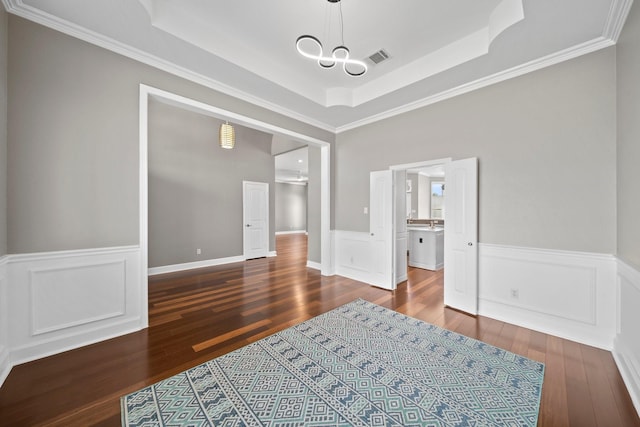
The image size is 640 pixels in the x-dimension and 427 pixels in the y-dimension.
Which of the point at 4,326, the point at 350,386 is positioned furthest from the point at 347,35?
the point at 4,326

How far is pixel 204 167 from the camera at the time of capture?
5.86 m

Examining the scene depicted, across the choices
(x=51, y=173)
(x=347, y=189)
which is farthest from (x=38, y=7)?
(x=347, y=189)

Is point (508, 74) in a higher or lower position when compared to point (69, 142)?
higher

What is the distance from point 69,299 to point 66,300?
0.02 meters

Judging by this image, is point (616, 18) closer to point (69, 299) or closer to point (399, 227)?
point (399, 227)

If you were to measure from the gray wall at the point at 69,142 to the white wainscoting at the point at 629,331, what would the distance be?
4549mm

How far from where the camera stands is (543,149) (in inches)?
111

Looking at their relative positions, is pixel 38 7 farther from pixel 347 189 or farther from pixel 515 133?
pixel 515 133

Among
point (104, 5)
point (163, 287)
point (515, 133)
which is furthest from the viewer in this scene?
point (163, 287)

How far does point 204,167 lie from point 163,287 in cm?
285

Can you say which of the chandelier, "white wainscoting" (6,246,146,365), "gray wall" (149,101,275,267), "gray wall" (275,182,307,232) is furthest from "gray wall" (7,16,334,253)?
"gray wall" (275,182,307,232)

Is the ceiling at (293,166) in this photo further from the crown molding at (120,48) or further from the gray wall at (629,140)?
the gray wall at (629,140)

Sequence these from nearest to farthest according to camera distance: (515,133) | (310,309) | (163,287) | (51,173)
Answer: (51,173)
(515,133)
(310,309)
(163,287)

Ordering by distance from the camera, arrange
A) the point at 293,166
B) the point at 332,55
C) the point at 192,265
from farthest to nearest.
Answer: the point at 293,166
the point at 192,265
the point at 332,55
